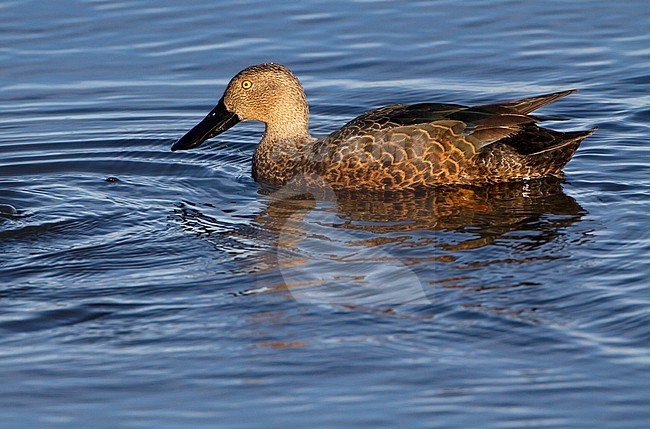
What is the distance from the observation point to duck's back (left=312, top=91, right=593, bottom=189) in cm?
902

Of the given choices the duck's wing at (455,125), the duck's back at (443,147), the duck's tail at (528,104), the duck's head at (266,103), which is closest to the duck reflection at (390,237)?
the duck's back at (443,147)

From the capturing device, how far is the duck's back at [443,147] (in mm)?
9016

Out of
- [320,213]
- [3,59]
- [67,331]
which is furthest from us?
[3,59]

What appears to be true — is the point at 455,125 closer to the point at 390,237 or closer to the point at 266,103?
the point at 390,237

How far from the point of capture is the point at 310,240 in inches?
316

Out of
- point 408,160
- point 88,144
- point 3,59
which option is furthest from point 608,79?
point 3,59

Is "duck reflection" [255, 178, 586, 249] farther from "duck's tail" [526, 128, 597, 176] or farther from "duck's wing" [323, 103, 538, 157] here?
"duck's wing" [323, 103, 538, 157]

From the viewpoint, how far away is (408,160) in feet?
29.6

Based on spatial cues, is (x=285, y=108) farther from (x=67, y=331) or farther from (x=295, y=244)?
(x=67, y=331)

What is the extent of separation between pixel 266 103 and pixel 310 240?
7.26ft

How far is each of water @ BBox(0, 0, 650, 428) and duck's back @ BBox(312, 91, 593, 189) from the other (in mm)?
170

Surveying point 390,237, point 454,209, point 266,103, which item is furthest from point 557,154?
point 266,103

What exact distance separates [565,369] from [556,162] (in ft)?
11.9

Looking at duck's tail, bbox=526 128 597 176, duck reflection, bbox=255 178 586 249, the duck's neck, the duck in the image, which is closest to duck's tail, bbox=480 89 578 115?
the duck
